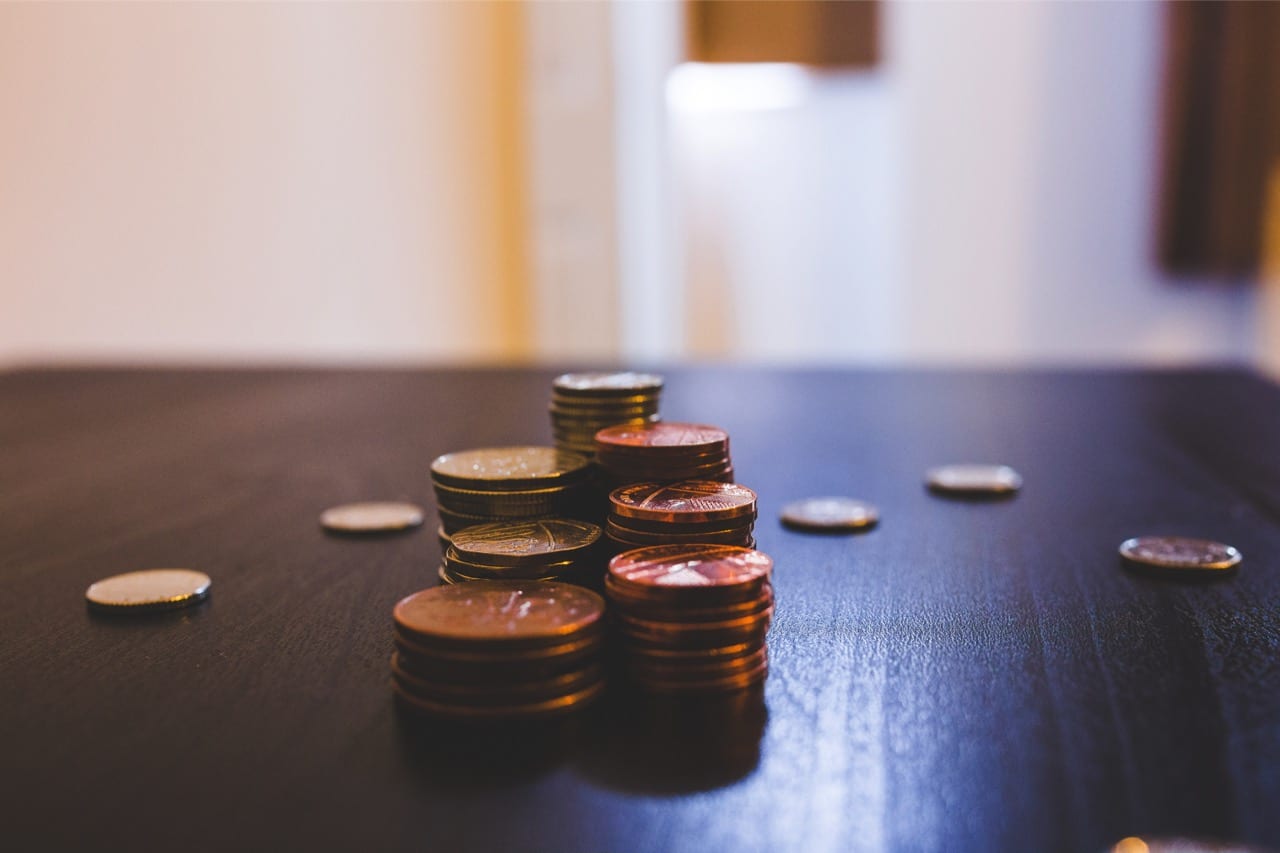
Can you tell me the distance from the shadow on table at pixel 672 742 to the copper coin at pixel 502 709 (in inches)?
0.5

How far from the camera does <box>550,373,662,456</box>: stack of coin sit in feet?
2.80

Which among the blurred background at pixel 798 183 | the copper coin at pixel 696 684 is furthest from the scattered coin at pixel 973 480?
the blurred background at pixel 798 183

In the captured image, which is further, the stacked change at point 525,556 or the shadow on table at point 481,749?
the stacked change at point 525,556

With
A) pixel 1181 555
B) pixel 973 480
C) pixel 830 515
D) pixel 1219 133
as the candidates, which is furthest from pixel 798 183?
pixel 1181 555

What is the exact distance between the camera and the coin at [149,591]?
2.26 feet

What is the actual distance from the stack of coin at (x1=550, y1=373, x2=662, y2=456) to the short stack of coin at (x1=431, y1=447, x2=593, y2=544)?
65mm

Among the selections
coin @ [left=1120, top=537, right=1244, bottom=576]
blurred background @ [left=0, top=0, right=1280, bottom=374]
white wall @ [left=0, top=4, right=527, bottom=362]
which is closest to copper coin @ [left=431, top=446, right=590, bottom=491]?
coin @ [left=1120, top=537, right=1244, bottom=576]

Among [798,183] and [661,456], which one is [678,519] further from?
[798,183]

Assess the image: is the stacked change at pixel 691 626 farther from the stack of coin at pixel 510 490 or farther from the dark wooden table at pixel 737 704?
the stack of coin at pixel 510 490

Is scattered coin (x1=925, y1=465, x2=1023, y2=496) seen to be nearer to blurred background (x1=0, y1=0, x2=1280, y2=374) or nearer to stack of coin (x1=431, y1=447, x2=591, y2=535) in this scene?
stack of coin (x1=431, y1=447, x2=591, y2=535)

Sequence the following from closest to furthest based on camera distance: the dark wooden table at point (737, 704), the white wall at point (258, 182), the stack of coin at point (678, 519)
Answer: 1. the dark wooden table at point (737, 704)
2. the stack of coin at point (678, 519)
3. the white wall at point (258, 182)

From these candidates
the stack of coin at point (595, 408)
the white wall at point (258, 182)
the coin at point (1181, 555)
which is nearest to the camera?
the coin at point (1181, 555)

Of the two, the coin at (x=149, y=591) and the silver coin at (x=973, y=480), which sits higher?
the coin at (x=149, y=591)

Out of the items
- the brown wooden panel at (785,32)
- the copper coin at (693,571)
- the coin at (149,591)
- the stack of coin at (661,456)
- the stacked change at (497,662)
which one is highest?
the brown wooden panel at (785,32)
